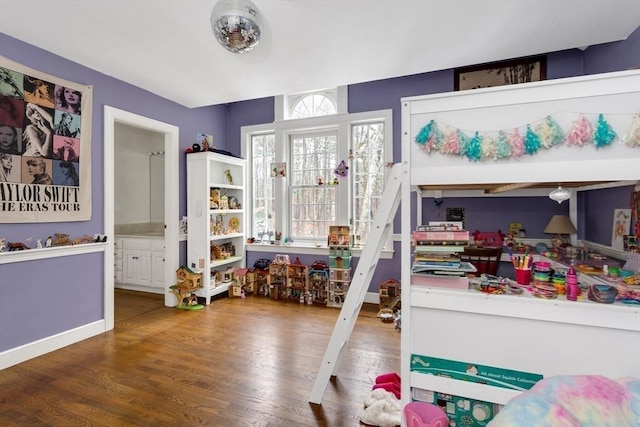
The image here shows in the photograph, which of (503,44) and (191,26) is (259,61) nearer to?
(191,26)

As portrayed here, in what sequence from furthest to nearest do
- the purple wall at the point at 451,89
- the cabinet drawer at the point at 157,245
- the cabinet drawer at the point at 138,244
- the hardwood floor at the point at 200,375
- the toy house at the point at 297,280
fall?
the cabinet drawer at the point at 138,244 → the cabinet drawer at the point at 157,245 → the toy house at the point at 297,280 → the purple wall at the point at 451,89 → the hardwood floor at the point at 200,375

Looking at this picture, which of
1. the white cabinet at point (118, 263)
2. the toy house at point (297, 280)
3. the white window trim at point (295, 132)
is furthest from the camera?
the white cabinet at point (118, 263)

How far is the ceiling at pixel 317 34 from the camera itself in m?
2.12

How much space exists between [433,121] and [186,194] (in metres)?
3.63

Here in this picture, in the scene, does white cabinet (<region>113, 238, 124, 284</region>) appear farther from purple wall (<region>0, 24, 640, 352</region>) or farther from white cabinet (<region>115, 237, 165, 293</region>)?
purple wall (<region>0, 24, 640, 352</region>)

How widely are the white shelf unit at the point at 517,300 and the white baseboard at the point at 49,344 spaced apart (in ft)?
9.87

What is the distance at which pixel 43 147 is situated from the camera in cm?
271

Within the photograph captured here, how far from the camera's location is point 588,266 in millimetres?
2021

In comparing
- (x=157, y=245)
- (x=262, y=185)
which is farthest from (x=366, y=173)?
(x=157, y=245)

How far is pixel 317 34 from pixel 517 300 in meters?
2.25

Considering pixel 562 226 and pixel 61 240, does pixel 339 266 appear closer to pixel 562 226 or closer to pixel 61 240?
pixel 562 226

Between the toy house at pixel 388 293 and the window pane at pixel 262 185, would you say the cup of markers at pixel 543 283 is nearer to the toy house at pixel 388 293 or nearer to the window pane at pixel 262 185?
the toy house at pixel 388 293

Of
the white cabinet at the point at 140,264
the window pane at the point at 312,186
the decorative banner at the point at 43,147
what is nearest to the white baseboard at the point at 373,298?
the window pane at the point at 312,186

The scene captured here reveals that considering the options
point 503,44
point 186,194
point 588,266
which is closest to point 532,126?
point 588,266
